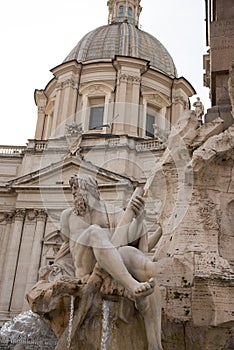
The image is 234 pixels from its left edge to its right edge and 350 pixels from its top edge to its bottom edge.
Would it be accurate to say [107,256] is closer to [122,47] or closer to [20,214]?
[20,214]

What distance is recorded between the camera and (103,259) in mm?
4438

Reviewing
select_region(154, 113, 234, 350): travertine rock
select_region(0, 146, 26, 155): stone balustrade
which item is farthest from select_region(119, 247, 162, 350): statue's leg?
select_region(0, 146, 26, 155): stone balustrade

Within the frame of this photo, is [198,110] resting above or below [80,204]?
above

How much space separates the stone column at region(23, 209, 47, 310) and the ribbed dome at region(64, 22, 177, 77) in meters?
12.8

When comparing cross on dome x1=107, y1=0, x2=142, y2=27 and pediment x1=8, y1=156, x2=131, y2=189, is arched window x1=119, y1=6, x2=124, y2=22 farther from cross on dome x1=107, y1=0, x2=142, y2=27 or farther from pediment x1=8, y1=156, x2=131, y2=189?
pediment x1=8, y1=156, x2=131, y2=189

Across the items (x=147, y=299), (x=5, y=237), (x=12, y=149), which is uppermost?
(x=12, y=149)

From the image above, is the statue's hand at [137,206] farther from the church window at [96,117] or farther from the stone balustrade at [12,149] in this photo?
the church window at [96,117]

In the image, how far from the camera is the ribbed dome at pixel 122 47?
33719mm

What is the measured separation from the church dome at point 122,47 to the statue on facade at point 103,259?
28201 mm

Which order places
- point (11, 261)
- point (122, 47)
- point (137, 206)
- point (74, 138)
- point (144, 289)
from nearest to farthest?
point (144, 289), point (137, 206), point (11, 261), point (74, 138), point (122, 47)

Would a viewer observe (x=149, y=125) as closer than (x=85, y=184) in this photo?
No

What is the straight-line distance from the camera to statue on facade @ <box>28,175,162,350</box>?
4.30 m

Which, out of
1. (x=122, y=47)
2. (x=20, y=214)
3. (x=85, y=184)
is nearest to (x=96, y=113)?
(x=122, y=47)

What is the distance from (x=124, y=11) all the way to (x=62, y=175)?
69.3ft
